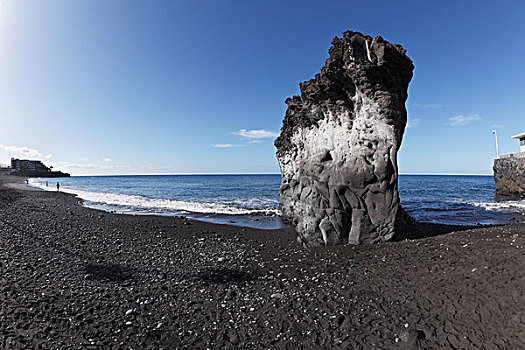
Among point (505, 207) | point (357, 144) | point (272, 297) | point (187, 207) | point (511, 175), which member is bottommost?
point (505, 207)

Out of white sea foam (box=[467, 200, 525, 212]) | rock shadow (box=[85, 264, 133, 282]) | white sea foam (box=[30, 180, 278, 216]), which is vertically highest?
rock shadow (box=[85, 264, 133, 282])

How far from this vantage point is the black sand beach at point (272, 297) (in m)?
4.51

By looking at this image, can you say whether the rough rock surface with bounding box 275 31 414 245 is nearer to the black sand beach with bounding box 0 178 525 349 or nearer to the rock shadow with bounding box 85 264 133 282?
the black sand beach with bounding box 0 178 525 349

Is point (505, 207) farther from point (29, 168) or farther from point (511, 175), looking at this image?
point (29, 168)

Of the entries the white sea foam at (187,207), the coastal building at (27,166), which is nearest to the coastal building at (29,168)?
the coastal building at (27,166)

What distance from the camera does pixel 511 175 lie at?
3369cm

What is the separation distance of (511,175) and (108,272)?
152 ft

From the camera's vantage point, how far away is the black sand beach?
177 inches

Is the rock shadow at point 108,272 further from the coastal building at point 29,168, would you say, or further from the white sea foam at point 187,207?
the coastal building at point 29,168

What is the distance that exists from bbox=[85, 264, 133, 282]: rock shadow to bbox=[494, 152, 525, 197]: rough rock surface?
1740 inches

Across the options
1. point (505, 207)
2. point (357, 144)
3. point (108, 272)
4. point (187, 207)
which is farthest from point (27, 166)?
point (505, 207)

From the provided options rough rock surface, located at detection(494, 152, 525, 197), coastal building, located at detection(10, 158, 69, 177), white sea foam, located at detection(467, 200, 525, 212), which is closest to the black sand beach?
white sea foam, located at detection(467, 200, 525, 212)

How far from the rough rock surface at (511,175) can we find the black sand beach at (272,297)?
34782 millimetres

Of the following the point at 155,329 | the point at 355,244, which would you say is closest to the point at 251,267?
the point at 155,329
